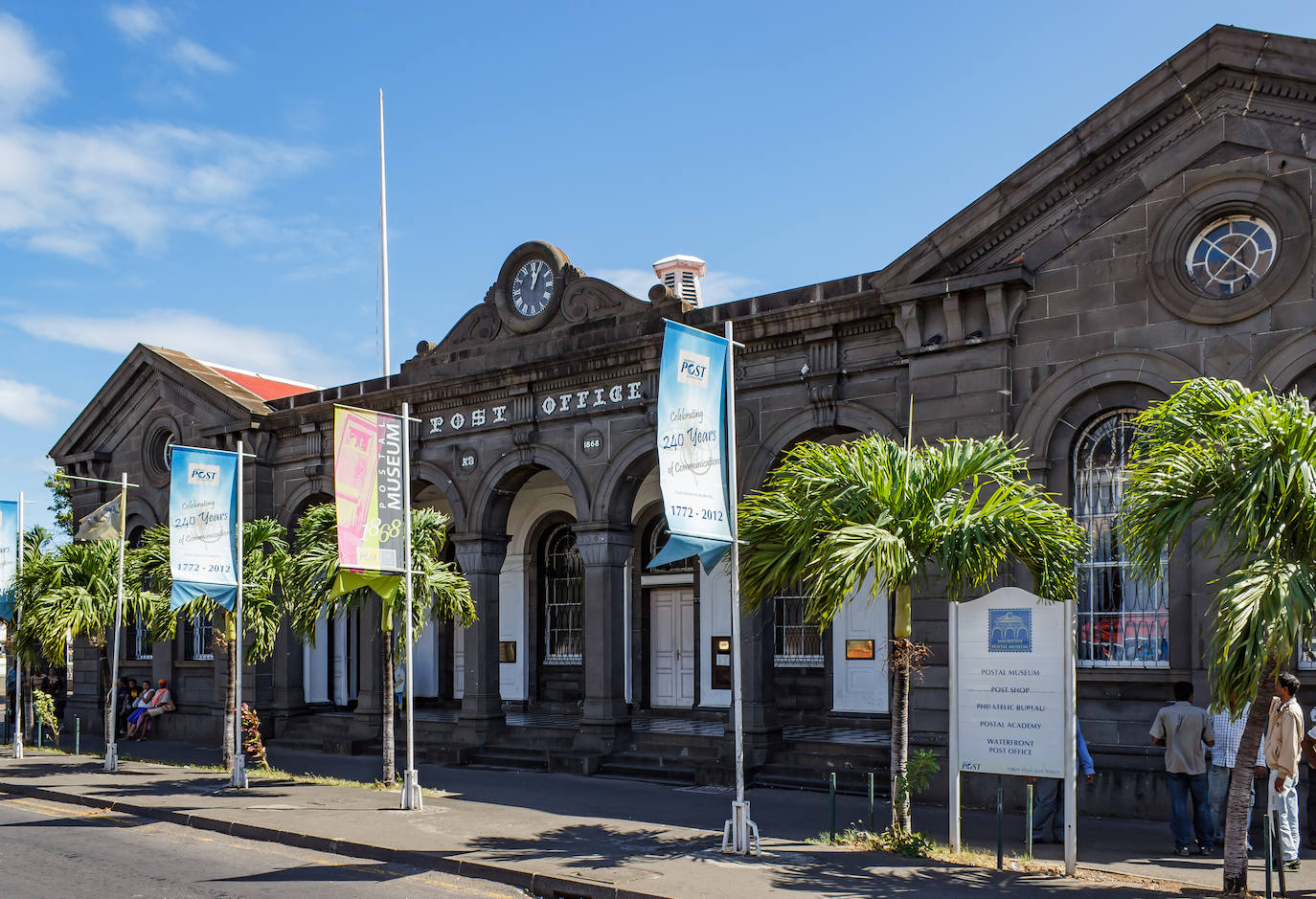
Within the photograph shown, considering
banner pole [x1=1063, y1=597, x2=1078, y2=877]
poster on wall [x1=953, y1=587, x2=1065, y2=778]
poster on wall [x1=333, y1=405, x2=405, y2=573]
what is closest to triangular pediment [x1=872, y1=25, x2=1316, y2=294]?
poster on wall [x1=953, y1=587, x2=1065, y2=778]

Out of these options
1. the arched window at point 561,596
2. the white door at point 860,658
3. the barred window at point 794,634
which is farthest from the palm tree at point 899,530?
the arched window at point 561,596

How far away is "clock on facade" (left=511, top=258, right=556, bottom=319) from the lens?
68.8ft

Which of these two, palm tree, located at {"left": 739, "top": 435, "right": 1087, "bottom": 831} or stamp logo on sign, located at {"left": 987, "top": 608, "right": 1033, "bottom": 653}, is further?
palm tree, located at {"left": 739, "top": 435, "right": 1087, "bottom": 831}

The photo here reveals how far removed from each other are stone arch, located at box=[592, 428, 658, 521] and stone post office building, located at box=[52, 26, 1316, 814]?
0.17ft

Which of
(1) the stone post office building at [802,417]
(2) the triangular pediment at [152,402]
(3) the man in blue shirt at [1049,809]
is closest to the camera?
(3) the man in blue shirt at [1049,809]

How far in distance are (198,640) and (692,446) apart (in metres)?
18.8

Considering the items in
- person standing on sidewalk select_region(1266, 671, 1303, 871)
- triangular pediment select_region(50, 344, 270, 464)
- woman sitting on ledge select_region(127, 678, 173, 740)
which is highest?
triangular pediment select_region(50, 344, 270, 464)

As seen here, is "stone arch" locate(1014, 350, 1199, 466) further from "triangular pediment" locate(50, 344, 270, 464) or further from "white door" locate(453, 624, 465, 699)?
"triangular pediment" locate(50, 344, 270, 464)

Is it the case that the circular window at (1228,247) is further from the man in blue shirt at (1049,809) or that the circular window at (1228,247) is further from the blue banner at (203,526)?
the blue banner at (203,526)

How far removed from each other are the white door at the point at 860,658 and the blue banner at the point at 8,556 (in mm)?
15916

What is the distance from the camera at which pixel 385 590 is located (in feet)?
54.7

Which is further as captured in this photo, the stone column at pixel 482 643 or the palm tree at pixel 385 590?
the stone column at pixel 482 643

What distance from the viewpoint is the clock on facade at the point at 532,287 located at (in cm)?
2098

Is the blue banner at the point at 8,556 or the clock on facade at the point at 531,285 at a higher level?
the clock on facade at the point at 531,285
